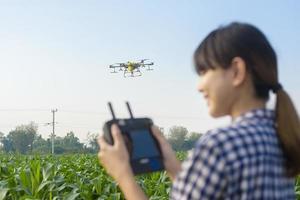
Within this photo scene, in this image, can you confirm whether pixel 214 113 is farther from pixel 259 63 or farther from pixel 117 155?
pixel 117 155

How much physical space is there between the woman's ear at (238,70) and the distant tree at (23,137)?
84.8m

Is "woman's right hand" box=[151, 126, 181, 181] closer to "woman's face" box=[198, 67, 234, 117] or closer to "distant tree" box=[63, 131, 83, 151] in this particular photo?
"woman's face" box=[198, 67, 234, 117]

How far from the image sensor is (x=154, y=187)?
520 cm

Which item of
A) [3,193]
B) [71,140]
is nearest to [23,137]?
[71,140]

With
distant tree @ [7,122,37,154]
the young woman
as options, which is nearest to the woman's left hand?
the young woman

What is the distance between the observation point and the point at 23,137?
8825 centimetres

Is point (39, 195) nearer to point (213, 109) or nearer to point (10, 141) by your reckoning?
point (213, 109)

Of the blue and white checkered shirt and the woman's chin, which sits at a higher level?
the woman's chin

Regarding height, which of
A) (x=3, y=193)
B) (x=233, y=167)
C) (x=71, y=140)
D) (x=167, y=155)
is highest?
(x=71, y=140)

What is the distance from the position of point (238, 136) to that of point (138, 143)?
32cm

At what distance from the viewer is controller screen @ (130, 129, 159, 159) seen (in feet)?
5.20

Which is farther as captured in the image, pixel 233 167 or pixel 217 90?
pixel 217 90

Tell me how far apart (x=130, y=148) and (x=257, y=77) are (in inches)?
16.0

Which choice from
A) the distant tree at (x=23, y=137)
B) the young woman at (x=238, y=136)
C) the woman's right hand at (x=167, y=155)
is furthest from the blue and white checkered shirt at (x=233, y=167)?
the distant tree at (x=23, y=137)
